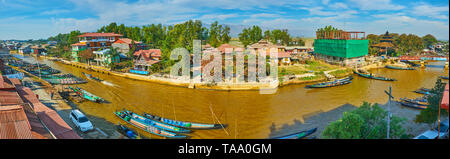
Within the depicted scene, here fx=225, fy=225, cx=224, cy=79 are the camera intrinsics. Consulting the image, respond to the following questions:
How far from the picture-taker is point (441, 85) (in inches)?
412

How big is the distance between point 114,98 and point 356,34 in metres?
25.3

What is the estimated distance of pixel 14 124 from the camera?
5641 mm

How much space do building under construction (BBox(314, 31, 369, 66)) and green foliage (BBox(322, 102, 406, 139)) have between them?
777 inches

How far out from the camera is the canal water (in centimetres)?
1044

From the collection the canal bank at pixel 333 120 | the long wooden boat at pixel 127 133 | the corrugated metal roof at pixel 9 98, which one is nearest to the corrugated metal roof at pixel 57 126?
the corrugated metal roof at pixel 9 98

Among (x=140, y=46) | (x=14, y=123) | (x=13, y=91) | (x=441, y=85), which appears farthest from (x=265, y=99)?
(x=140, y=46)

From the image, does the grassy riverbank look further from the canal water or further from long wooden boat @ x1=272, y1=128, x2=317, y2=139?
long wooden boat @ x1=272, y1=128, x2=317, y2=139

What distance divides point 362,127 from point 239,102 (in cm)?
787

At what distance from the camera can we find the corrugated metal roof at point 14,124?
5.13m

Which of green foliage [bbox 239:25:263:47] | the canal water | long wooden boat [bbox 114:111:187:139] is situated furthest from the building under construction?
long wooden boat [bbox 114:111:187:139]

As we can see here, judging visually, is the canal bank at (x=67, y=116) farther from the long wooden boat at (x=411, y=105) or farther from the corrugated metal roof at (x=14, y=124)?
the long wooden boat at (x=411, y=105)
